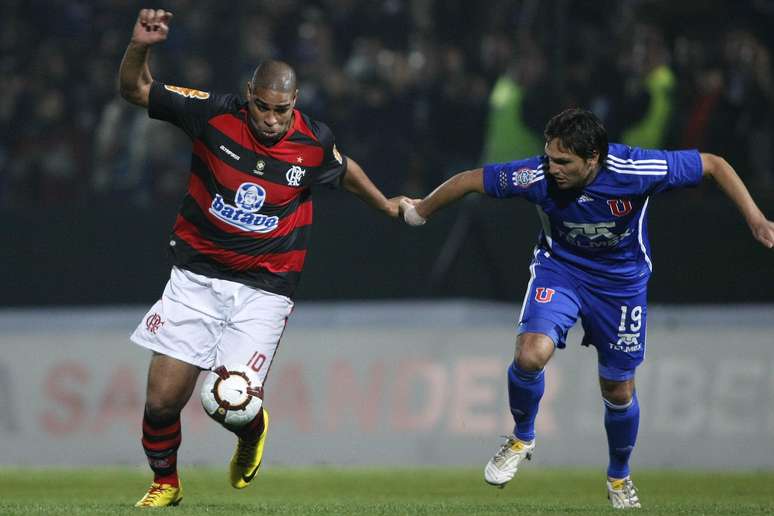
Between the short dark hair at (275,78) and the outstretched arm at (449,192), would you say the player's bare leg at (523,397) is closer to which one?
the outstretched arm at (449,192)

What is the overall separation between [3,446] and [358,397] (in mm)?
3208

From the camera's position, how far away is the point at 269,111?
7.70 m

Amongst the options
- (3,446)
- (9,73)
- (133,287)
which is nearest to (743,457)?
(133,287)

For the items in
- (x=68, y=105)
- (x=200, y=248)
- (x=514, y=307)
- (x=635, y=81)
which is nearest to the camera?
(x=200, y=248)

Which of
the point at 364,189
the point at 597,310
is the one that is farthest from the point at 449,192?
the point at 597,310

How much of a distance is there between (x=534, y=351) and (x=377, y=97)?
5.05 m

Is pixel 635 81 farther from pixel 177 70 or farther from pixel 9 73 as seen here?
pixel 9 73

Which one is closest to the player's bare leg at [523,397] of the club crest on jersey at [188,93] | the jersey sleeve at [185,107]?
the jersey sleeve at [185,107]

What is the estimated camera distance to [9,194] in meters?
12.9

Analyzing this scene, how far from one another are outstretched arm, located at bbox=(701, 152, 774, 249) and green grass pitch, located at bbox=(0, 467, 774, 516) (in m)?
1.42

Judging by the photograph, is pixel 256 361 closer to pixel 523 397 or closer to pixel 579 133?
pixel 523 397

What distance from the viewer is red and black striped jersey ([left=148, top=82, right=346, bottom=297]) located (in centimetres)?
788

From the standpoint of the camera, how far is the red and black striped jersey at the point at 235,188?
7879 millimetres

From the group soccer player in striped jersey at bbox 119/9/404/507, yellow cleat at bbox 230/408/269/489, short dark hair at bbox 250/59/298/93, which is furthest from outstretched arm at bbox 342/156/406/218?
yellow cleat at bbox 230/408/269/489
